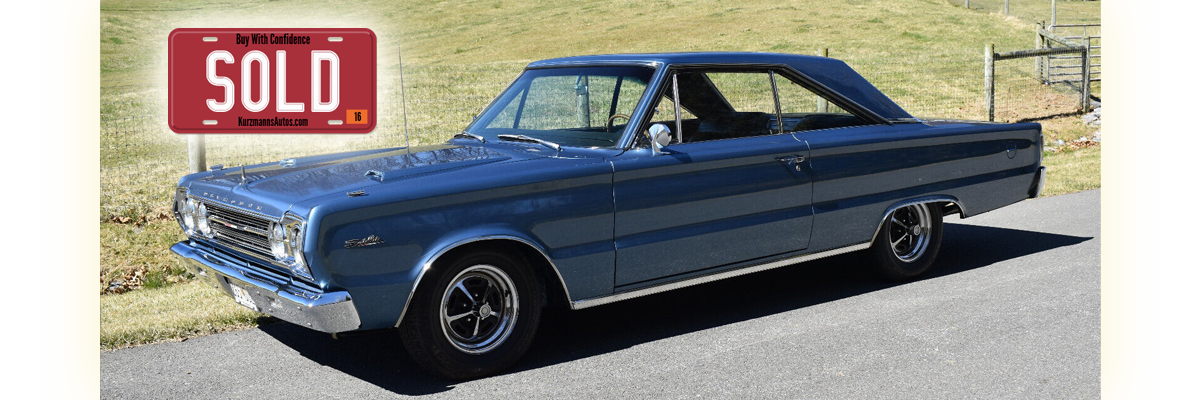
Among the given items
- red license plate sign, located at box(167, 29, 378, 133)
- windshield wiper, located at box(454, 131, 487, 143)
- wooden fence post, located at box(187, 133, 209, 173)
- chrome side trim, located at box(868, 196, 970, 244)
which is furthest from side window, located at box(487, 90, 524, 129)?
wooden fence post, located at box(187, 133, 209, 173)

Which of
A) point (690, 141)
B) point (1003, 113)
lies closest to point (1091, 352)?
point (690, 141)

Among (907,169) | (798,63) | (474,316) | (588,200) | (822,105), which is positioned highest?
(798,63)

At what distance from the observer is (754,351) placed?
16.9ft

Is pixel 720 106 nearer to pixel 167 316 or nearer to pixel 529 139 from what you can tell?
pixel 529 139

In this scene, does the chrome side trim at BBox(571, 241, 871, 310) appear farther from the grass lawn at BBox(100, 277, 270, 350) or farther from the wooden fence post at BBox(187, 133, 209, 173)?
the wooden fence post at BBox(187, 133, 209, 173)

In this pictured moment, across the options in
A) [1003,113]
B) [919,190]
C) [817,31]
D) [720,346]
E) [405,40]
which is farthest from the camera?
[405,40]

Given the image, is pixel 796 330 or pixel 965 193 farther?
pixel 965 193

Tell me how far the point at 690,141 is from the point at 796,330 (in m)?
1.19

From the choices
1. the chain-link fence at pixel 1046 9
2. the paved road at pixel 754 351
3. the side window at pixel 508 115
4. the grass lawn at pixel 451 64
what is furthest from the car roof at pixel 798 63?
the chain-link fence at pixel 1046 9

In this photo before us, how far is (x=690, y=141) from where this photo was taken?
18.7 feet

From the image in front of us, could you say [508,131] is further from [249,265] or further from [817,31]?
[817,31]

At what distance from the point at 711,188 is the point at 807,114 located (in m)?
1.38

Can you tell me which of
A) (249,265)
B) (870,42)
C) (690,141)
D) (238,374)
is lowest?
(238,374)

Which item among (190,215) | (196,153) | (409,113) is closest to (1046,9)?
(409,113)
